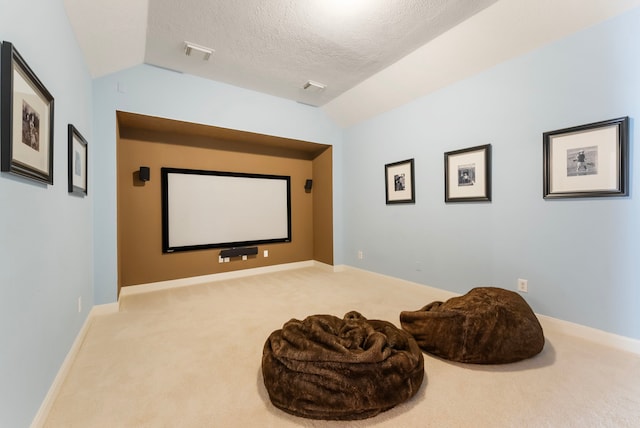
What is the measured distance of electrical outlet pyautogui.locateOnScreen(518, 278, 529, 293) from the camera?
260 centimetres

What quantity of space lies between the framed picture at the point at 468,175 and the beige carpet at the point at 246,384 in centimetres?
144

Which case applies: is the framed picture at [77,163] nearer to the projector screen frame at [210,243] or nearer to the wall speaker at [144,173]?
the wall speaker at [144,173]

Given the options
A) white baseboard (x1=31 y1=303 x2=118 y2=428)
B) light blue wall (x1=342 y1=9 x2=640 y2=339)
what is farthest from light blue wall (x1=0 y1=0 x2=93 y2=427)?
light blue wall (x1=342 y1=9 x2=640 y2=339)

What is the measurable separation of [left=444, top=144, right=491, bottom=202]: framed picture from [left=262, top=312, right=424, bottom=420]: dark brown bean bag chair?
212 centimetres

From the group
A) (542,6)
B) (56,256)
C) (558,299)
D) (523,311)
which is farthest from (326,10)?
(558,299)

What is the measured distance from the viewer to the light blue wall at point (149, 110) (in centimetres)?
296

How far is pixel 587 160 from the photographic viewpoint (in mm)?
2230

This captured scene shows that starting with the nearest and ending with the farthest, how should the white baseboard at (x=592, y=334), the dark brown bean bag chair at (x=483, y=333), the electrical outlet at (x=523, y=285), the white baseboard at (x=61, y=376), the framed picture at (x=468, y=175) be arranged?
1. the white baseboard at (x=61, y=376)
2. the dark brown bean bag chair at (x=483, y=333)
3. the white baseboard at (x=592, y=334)
4. the electrical outlet at (x=523, y=285)
5. the framed picture at (x=468, y=175)

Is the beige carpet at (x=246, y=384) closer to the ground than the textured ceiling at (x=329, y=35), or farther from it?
closer to the ground

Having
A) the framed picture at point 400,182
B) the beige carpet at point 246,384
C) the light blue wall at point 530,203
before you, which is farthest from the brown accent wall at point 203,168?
the light blue wall at point 530,203

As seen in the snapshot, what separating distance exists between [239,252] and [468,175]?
3.51m

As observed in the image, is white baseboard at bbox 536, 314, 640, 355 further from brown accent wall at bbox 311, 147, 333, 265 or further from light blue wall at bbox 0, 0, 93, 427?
light blue wall at bbox 0, 0, 93, 427

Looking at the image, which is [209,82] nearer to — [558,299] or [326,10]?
[326,10]

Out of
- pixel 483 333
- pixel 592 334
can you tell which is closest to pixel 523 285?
pixel 592 334
